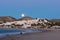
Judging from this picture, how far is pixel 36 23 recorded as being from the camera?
132500 mm

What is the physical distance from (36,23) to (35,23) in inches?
40.9

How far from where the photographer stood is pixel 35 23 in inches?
5251
